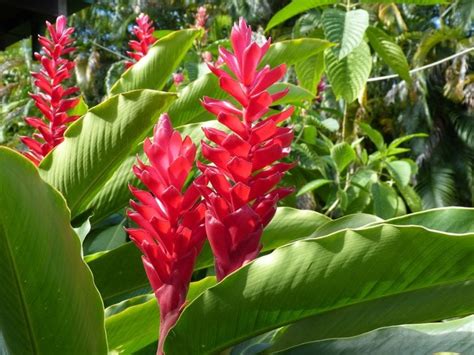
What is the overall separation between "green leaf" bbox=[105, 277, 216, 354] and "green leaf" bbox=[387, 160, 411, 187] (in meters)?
2.30

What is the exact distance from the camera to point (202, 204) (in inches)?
34.5

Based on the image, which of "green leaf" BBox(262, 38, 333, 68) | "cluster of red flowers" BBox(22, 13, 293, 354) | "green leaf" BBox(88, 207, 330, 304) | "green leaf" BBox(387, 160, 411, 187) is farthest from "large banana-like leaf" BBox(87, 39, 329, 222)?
"green leaf" BBox(387, 160, 411, 187)

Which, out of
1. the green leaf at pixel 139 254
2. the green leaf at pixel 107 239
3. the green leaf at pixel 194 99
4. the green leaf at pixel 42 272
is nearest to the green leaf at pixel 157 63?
the green leaf at pixel 194 99

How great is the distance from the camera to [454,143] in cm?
1795

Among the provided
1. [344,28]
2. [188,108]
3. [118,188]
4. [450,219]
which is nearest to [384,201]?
[344,28]

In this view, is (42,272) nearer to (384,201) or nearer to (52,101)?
(52,101)

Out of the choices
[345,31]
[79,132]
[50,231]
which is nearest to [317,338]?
Answer: [50,231]

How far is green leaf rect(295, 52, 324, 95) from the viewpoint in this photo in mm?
2615

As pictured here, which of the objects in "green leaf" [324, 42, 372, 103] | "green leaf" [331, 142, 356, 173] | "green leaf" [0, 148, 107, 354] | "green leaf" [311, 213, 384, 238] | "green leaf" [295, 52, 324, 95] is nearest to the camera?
"green leaf" [0, 148, 107, 354]

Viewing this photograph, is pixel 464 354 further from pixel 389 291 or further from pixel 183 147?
pixel 183 147

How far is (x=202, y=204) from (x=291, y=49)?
3.89 ft

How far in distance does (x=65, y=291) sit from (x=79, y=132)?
0.61 meters

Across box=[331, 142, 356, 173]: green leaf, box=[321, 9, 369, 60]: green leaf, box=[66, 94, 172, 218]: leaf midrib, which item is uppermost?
box=[321, 9, 369, 60]: green leaf

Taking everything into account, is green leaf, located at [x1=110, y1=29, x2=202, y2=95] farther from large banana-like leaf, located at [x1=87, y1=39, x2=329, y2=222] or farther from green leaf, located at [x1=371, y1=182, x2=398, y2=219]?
green leaf, located at [x1=371, y1=182, x2=398, y2=219]
